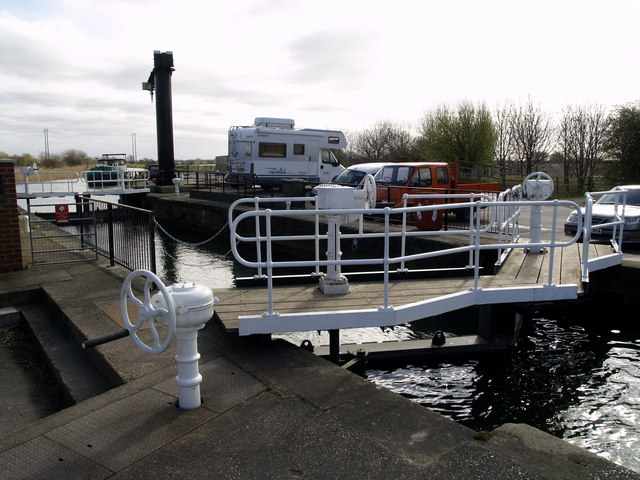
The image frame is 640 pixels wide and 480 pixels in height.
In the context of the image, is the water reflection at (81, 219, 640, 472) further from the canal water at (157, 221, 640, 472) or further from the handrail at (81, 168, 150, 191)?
the handrail at (81, 168, 150, 191)

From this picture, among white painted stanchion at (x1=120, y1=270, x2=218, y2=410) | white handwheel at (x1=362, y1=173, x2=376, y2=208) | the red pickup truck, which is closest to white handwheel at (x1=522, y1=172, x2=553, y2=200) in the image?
white handwheel at (x1=362, y1=173, x2=376, y2=208)

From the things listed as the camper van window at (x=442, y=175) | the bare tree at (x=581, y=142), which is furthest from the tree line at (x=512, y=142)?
the camper van window at (x=442, y=175)

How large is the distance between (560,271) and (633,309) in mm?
2640

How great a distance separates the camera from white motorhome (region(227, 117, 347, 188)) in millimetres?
25828

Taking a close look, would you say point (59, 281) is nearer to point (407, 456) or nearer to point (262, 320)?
point (262, 320)

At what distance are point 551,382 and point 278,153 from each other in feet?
68.5

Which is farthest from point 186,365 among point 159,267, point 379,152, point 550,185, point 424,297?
point 379,152

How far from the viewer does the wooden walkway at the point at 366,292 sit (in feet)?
17.1

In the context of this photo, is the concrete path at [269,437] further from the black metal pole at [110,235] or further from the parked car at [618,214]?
the parked car at [618,214]

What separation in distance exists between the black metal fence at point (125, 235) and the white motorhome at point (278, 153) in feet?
49.9

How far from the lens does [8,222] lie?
8359mm

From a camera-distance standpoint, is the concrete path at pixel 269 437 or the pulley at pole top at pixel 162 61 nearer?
the concrete path at pixel 269 437

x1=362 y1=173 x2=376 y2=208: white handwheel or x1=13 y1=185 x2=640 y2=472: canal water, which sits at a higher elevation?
x1=362 y1=173 x2=376 y2=208: white handwheel

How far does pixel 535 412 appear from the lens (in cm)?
627
